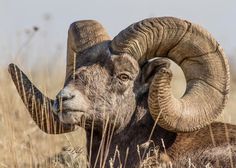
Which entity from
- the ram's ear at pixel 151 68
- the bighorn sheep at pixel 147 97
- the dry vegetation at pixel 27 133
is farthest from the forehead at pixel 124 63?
the dry vegetation at pixel 27 133

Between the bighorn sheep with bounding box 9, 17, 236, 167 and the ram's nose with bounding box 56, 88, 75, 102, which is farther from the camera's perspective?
the bighorn sheep with bounding box 9, 17, 236, 167

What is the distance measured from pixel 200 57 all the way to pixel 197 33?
287 mm

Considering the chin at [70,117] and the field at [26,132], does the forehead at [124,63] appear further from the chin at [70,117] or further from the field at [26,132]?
the field at [26,132]

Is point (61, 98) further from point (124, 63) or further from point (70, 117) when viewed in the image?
point (124, 63)

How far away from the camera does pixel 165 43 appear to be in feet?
39.1

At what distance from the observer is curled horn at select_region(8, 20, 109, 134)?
40.3 feet

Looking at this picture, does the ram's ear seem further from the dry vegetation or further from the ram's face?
the dry vegetation

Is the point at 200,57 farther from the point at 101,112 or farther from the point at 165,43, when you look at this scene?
the point at 101,112

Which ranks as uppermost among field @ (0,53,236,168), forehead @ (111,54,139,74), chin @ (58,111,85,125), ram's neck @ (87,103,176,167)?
forehead @ (111,54,139,74)

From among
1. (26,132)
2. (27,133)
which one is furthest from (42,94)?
(26,132)

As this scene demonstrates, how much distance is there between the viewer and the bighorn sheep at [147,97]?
37.9 ft

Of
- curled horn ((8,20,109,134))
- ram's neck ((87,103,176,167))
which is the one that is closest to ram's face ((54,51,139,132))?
ram's neck ((87,103,176,167))

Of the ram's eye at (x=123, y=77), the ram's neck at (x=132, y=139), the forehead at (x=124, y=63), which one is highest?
the forehead at (x=124, y=63)

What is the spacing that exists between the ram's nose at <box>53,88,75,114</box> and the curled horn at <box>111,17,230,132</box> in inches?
33.3
